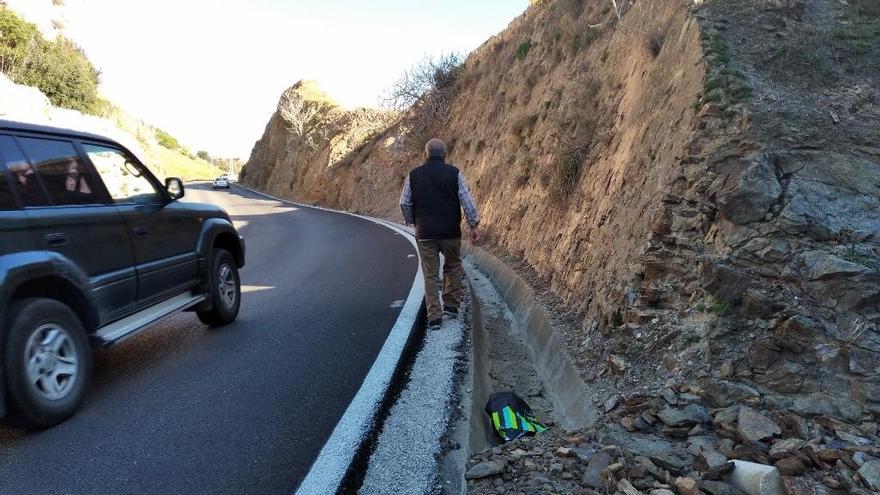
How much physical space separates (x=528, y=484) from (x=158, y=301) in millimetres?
3767

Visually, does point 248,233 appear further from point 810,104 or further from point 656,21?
point 810,104

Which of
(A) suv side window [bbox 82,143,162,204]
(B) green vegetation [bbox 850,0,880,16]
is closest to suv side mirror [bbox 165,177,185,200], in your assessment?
(A) suv side window [bbox 82,143,162,204]

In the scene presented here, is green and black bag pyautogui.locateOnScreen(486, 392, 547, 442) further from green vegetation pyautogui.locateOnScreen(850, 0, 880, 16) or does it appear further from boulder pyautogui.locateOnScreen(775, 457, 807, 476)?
green vegetation pyautogui.locateOnScreen(850, 0, 880, 16)

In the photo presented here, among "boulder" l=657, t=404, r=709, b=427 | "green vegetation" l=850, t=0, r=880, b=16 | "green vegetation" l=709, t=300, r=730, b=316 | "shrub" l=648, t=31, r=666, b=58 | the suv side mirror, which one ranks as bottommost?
"boulder" l=657, t=404, r=709, b=427

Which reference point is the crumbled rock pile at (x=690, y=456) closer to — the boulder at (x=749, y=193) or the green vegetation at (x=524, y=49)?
the boulder at (x=749, y=193)

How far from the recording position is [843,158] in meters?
4.80

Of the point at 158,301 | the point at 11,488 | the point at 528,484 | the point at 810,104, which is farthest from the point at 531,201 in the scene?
the point at 11,488

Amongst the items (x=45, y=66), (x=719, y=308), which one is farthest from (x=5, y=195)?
(x=45, y=66)

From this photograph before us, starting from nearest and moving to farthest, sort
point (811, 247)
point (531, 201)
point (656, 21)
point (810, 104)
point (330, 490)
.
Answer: point (330, 490) → point (811, 247) → point (810, 104) → point (656, 21) → point (531, 201)

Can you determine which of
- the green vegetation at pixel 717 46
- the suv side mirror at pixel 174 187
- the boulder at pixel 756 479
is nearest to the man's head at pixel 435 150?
the suv side mirror at pixel 174 187

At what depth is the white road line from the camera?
299 centimetres

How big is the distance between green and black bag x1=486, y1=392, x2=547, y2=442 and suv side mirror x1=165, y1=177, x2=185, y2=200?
12.0ft

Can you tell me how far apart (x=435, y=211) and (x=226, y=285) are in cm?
246

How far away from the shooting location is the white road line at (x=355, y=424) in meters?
2.99
